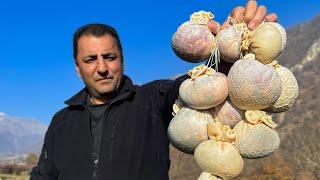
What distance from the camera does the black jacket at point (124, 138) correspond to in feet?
13.3

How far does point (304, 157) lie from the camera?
2806 centimetres

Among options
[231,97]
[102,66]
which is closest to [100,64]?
[102,66]

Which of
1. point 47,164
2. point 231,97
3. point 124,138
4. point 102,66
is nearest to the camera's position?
point 231,97

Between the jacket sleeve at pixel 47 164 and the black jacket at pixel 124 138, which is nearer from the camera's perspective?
the black jacket at pixel 124 138

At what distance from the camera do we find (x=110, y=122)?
4.20 metres

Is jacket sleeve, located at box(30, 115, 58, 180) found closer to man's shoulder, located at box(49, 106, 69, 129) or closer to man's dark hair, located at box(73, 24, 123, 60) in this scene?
man's shoulder, located at box(49, 106, 69, 129)

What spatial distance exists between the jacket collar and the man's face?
0.34ft

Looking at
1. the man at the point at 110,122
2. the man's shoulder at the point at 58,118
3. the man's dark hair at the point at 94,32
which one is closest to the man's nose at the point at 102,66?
the man at the point at 110,122

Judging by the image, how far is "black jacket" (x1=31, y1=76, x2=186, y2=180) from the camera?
4066mm

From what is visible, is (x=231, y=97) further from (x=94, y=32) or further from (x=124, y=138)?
(x=94, y=32)

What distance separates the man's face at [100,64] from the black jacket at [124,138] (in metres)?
0.18

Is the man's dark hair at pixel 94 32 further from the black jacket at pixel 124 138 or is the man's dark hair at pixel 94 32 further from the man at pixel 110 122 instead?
the black jacket at pixel 124 138

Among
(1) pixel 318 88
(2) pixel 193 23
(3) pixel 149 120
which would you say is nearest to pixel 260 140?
(2) pixel 193 23

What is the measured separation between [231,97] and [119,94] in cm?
159
